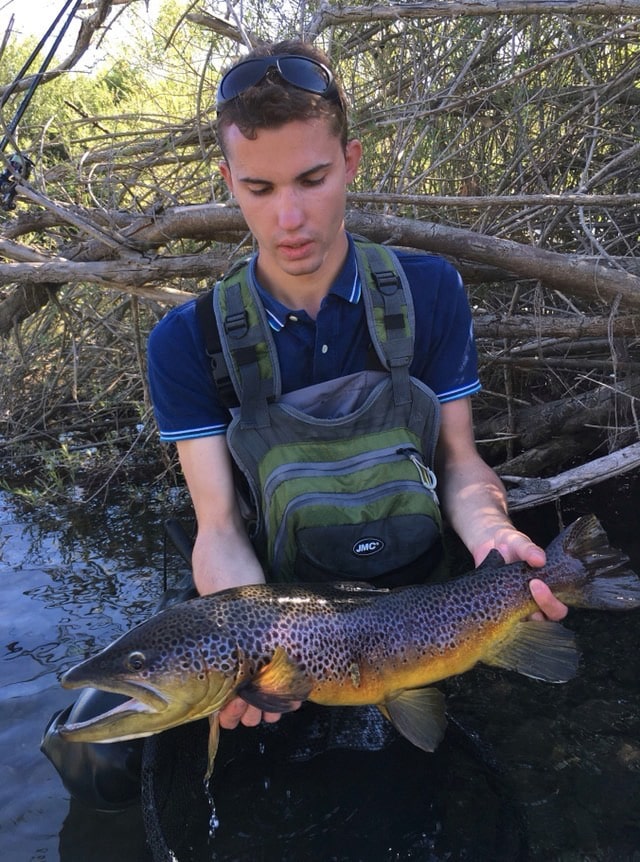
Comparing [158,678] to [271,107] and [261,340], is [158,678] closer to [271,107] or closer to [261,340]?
[261,340]

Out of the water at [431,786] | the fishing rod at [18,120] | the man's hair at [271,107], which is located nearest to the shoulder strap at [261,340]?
the man's hair at [271,107]

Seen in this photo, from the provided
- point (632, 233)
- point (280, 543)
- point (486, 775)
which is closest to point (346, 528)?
point (280, 543)

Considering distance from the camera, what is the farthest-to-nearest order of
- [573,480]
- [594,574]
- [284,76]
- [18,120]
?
[18,120] → [573,480] → [284,76] → [594,574]

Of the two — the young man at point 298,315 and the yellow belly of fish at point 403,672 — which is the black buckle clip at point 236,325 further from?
the yellow belly of fish at point 403,672

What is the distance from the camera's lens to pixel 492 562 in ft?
8.27

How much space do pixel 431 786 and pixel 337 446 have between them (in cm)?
123

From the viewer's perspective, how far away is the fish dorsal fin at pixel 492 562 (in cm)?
251

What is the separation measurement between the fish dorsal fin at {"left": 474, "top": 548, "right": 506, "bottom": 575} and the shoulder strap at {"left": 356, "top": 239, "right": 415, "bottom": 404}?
60 cm

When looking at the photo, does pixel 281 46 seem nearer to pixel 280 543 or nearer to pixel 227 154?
pixel 227 154

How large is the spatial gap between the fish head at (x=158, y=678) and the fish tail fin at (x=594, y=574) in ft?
3.46

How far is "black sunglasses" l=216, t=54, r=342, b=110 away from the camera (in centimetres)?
Result: 263

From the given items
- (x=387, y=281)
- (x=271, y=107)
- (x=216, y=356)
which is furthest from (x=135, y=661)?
(x=271, y=107)

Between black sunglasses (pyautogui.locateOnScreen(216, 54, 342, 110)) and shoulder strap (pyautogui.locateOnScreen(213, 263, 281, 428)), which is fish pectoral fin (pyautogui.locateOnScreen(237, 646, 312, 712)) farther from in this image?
black sunglasses (pyautogui.locateOnScreen(216, 54, 342, 110))

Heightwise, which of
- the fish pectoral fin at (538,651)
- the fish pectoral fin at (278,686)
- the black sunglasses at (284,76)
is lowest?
the fish pectoral fin at (538,651)
